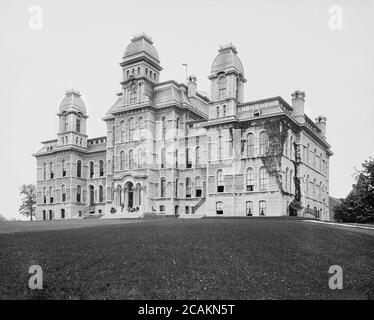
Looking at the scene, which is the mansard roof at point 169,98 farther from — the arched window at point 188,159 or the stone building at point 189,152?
the arched window at point 188,159

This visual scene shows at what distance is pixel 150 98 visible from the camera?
57156 millimetres

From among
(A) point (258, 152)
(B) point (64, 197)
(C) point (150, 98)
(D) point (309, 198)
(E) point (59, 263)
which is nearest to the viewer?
(E) point (59, 263)

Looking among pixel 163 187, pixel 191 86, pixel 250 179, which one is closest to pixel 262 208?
pixel 250 179

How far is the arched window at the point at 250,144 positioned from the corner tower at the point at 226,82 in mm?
3220

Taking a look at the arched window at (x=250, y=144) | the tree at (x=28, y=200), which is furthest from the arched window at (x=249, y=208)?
the tree at (x=28, y=200)

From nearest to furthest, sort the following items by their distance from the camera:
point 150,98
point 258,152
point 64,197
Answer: point 258,152 < point 150,98 < point 64,197

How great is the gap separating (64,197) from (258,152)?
36.7m

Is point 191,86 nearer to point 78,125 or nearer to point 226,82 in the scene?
point 226,82

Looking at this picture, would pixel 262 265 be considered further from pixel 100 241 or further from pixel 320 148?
pixel 320 148

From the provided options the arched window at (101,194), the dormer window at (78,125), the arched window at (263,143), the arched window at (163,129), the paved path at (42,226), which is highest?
the dormer window at (78,125)

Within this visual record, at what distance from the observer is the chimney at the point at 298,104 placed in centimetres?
5062
